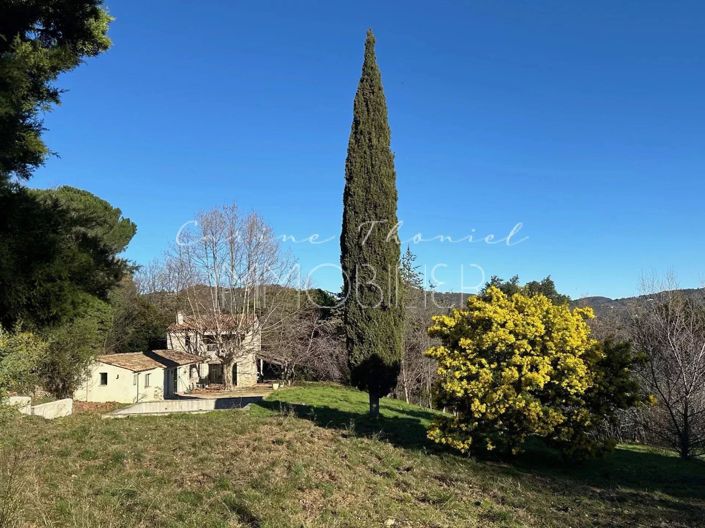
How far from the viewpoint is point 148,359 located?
2727 cm

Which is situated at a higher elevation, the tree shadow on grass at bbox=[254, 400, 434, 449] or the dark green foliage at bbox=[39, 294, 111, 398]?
the dark green foliage at bbox=[39, 294, 111, 398]

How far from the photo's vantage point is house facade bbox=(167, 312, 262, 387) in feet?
89.4

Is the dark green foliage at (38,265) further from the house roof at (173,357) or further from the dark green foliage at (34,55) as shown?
the house roof at (173,357)

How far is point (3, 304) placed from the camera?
5332mm

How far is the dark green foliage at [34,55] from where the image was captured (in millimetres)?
5520

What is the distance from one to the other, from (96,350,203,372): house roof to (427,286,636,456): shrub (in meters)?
20.1

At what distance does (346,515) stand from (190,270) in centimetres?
2331

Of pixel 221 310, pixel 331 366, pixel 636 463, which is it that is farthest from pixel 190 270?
pixel 636 463

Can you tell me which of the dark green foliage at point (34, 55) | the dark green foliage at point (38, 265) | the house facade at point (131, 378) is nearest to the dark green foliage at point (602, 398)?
the dark green foliage at point (38, 265)

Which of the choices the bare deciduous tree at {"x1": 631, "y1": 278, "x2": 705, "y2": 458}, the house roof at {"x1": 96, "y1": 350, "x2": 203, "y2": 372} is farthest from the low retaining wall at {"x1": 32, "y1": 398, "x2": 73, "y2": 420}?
the bare deciduous tree at {"x1": 631, "y1": 278, "x2": 705, "y2": 458}

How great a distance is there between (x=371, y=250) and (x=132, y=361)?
59.9 ft

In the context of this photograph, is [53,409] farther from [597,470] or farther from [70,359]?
[597,470]

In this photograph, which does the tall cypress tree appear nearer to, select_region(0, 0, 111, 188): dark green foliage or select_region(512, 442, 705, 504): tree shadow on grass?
select_region(512, 442, 705, 504): tree shadow on grass

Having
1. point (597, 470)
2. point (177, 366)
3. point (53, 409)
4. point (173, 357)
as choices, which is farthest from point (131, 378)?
point (597, 470)
